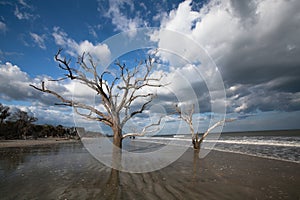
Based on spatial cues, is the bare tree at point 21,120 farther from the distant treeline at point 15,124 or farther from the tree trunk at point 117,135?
the tree trunk at point 117,135

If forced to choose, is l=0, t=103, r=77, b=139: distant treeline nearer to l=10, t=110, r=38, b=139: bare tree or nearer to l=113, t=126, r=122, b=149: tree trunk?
l=10, t=110, r=38, b=139: bare tree

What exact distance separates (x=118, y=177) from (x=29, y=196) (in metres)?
→ 2.57

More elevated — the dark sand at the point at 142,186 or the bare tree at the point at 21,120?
the bare tree at the point at 21,120

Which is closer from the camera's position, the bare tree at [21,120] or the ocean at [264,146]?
the ocean at [264,146]

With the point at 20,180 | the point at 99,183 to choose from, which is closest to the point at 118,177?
the point at 99,183

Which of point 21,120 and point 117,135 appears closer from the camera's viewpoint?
point 117,135

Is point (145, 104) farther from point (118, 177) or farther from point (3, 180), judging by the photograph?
point (3, 180)

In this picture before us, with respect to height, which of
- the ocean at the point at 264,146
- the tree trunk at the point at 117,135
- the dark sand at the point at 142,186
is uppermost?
the tree trunk at the point at 117,135

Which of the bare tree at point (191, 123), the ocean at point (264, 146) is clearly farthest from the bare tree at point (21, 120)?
the bare tree at point (191, 123)

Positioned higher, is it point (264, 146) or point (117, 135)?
point (117, 135)

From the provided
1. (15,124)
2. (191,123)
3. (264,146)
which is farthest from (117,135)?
(15,124)

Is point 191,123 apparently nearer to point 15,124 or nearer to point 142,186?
point 142,186

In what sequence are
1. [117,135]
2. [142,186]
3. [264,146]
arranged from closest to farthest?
[142,186]
[117,135]
[264,146]

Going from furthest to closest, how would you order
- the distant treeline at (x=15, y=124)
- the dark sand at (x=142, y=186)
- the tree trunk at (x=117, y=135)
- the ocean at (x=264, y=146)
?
the distant treeline at (x=15, y=124) < the tree trunk at (x=117, y=135) < the ocean at (x=264, y=146) < the dark sand at (x=142, y=186)
